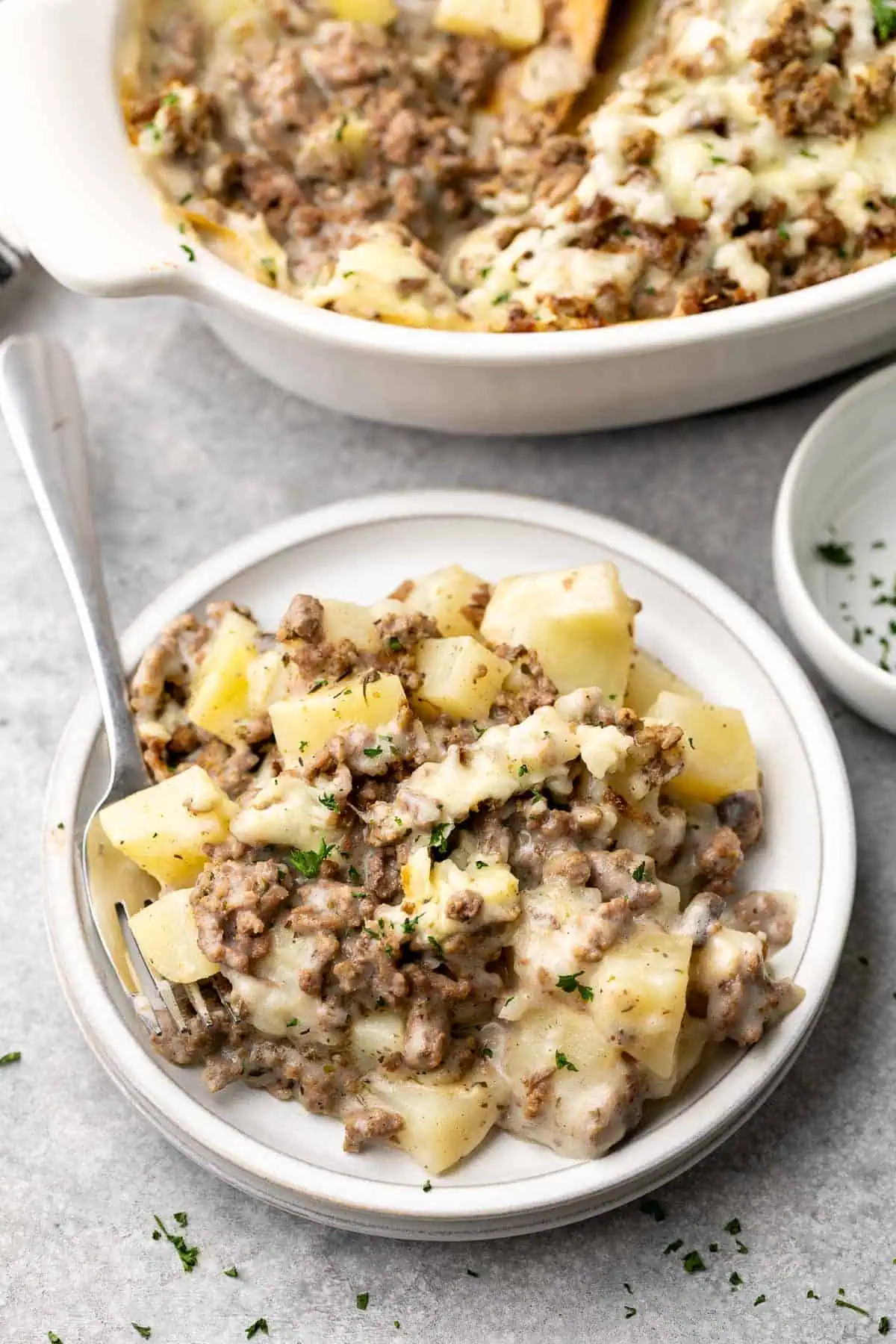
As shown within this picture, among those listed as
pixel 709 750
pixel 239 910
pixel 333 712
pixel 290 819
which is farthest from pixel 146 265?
pixel 709 750

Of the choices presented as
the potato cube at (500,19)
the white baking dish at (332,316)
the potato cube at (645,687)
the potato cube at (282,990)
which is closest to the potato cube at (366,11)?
the potato cube at (500,19)

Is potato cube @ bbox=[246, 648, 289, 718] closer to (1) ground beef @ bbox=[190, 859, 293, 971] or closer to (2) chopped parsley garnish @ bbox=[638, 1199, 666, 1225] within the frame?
(1) ground beef @ bbox=[190, 859, 293, 971]

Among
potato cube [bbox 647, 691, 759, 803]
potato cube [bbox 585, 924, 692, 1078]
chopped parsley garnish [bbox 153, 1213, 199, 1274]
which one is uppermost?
potato cube [bbox 585, 924, 692, 1078]

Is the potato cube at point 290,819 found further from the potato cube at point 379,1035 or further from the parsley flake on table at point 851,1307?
the parsley flake on table at point 851,1307

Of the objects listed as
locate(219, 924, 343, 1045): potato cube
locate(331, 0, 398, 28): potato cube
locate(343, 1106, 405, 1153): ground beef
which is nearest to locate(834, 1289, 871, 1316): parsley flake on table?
locate(343, 1106, 405, 1153): ground beef

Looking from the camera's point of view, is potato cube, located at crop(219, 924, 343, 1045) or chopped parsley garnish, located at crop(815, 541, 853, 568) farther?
chopped parsley garnish, located at crop(815, 541, 853, 568)

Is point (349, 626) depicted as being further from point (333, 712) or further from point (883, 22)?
point (883, 22)
